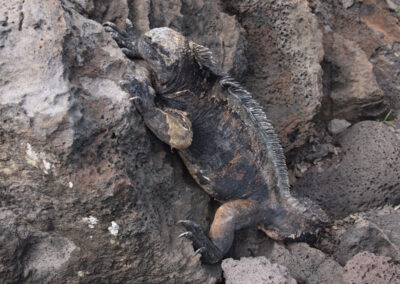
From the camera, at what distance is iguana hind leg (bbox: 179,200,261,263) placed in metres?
2.87

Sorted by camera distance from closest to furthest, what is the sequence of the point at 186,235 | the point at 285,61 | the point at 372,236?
1. the point at 186,235
2. the point at 372,236
3. the point at 285,61

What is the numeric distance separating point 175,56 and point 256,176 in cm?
120

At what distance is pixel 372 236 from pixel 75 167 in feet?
7.29

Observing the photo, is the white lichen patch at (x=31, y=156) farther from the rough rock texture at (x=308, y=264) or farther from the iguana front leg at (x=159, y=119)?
the rough rock texture at (x=308, y=264)

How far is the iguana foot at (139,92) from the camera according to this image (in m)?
2.47

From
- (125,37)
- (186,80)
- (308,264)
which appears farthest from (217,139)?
(308,264)

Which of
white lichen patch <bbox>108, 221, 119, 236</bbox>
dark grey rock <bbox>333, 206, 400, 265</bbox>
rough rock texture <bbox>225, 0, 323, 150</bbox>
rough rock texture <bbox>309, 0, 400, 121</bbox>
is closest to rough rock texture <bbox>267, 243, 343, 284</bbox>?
dark grey rock <bbox>333, 206, 400, 265</bbox>

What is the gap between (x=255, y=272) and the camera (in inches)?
105

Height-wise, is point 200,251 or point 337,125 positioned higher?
point 337,125

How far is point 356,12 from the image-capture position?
4676mm

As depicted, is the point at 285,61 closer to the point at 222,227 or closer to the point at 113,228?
the point at 222,227

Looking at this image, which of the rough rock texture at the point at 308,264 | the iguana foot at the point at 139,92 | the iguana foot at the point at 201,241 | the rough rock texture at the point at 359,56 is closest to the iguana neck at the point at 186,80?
the iguana foot at the point at 139,92

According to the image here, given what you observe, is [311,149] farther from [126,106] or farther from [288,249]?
[126,106]

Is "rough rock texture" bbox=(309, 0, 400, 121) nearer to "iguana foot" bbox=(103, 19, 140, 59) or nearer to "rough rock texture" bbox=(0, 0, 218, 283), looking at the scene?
"iguana foot" bbox=(103, 19, 140, 59)
